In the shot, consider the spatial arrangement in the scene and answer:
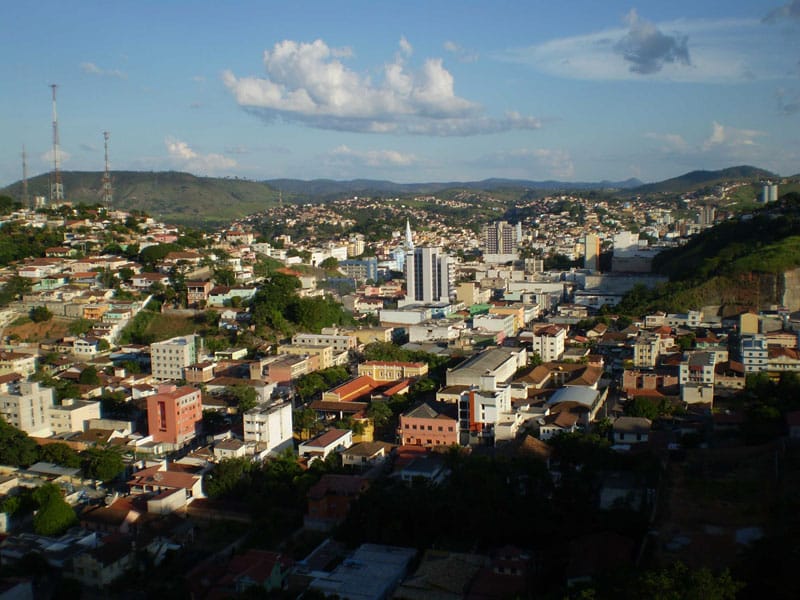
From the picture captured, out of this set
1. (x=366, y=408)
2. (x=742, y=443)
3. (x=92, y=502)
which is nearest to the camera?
(x=92, y=502)

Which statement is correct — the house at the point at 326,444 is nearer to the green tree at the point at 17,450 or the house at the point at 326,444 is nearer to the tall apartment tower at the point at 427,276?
the green tree at the point at 17,450

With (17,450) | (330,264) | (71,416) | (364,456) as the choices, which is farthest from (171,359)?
(330,264)

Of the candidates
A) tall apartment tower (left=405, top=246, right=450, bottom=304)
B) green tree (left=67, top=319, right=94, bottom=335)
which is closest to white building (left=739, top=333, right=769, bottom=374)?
tall apartment tower (left=405, top=246, right=450, bottom=304)

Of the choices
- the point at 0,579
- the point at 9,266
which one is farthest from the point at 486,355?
the point at 9,266

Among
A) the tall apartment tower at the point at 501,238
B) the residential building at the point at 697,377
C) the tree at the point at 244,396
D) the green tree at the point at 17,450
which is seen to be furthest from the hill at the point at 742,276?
the green tree at the point at 17,450

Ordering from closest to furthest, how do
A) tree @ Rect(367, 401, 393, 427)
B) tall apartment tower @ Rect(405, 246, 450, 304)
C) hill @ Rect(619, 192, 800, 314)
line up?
tree @ Rect(367, 401, 393, 427) < hill @ Rect(619, 192, 800, 314) < tall apartment tower @ Rect(405, 246, 450, 304)

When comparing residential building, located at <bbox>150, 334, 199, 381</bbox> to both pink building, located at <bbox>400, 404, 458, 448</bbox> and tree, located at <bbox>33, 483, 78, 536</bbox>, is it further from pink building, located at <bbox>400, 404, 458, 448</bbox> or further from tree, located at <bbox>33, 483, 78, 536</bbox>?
tree, located at <bbox>33, 483, 78, 536</bbox>

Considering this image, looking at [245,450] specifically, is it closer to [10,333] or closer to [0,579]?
[0,579]

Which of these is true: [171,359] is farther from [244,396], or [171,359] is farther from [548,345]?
[548,345]
